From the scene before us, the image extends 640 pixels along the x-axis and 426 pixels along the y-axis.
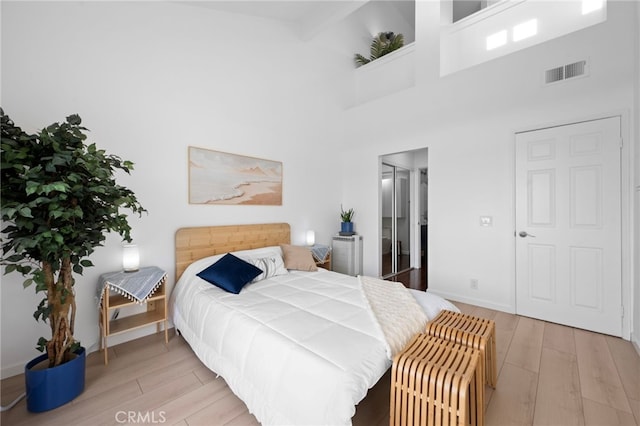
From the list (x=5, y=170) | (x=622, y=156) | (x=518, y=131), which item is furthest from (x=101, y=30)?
(x=622, y=156)

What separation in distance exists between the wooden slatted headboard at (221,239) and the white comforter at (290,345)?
488mm

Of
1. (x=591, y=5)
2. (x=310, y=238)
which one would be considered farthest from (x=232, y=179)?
(x=591, y=5)

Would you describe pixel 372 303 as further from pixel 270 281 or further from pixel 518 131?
pixel 518 131

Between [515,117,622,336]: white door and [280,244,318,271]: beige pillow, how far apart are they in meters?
2.44

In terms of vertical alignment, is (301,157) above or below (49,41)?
below

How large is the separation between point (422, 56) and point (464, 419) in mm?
4172

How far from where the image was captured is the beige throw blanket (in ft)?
4.99

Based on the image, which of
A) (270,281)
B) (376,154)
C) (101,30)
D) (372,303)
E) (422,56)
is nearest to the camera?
(372,303)

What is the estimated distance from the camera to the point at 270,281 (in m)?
2.63

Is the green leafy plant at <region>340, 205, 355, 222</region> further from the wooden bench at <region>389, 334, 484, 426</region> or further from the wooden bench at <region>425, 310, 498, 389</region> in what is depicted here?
the wooden bench at <region>389, 334, 484, 426</region>

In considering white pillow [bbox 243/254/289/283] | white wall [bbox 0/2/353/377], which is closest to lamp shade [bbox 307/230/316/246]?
white wall [bbox 0/2/353/377]

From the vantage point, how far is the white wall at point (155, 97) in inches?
77.9

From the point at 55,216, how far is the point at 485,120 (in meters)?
4.13

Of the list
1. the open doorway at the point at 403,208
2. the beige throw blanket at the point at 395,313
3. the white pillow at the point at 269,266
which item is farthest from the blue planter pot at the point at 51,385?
the open doorway at the point at 403,208
